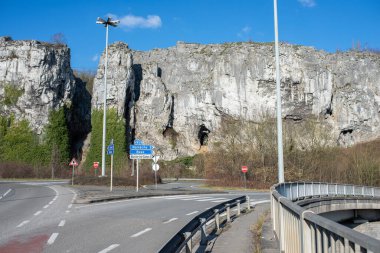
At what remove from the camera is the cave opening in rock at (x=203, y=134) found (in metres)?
64.5

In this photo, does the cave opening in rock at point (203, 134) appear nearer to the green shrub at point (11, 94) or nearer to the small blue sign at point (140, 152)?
the green shrub at point (11, 94)

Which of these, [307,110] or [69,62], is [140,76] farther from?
[307,110]

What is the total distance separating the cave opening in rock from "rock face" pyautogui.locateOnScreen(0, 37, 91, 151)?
864 inches

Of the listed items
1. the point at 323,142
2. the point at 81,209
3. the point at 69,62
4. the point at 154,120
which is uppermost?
the point at 69,62

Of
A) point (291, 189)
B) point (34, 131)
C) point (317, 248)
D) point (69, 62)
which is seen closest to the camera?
point (317, 248)

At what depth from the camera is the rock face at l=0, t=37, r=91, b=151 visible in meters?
55.0

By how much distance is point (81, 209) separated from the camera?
14.4m

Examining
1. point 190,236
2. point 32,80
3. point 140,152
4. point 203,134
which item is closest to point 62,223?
point 190,236

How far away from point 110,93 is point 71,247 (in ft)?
178

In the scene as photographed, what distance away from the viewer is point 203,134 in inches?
A: 2603

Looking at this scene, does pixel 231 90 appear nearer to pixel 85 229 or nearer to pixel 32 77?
pixel 32 77

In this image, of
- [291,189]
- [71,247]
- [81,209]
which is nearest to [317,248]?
[71,247]

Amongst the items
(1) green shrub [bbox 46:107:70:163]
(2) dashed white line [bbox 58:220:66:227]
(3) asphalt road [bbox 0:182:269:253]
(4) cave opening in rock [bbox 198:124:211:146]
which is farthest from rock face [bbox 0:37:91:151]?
(2) dashed white line [bbox 58:220:66:227]

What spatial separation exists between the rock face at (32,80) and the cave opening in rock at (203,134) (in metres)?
21.9
